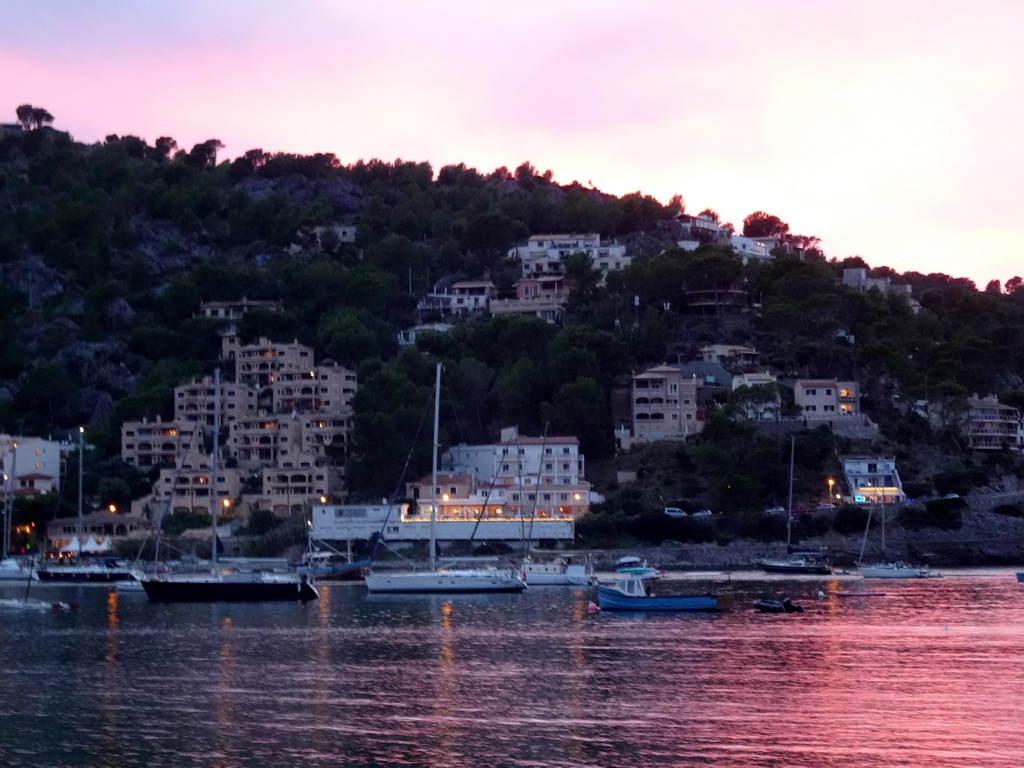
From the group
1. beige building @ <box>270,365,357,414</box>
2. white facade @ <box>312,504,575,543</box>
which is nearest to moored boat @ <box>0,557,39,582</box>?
white facade @ <box>312,504,575,543</box>

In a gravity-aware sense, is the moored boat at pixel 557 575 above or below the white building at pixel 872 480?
below

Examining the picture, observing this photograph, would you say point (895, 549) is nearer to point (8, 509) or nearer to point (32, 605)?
point (32, 605)

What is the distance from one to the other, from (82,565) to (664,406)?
3298cm

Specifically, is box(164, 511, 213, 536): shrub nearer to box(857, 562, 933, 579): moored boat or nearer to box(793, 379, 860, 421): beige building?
box(793, 379, 860, 421): beige building

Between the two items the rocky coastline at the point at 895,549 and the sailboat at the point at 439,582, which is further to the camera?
the rocky coastline at the point at 895,549

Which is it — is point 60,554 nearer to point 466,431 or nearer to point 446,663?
point 466,431

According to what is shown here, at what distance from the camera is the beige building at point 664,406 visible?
276 ft

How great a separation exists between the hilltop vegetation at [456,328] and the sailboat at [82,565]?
6.25m

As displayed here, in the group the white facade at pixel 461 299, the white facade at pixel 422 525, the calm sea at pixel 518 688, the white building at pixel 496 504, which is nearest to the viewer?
the calm sea at pixel 518 688

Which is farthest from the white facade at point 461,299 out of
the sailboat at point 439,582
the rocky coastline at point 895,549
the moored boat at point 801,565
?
the sailboat at point 439,582

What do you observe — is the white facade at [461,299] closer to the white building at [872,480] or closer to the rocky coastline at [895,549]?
the white building at [872,480]

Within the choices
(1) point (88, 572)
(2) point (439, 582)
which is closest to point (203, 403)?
(1) point (88, 572)

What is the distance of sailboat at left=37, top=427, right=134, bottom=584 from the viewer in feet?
224

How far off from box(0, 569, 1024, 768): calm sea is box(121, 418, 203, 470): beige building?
37.1 meters
